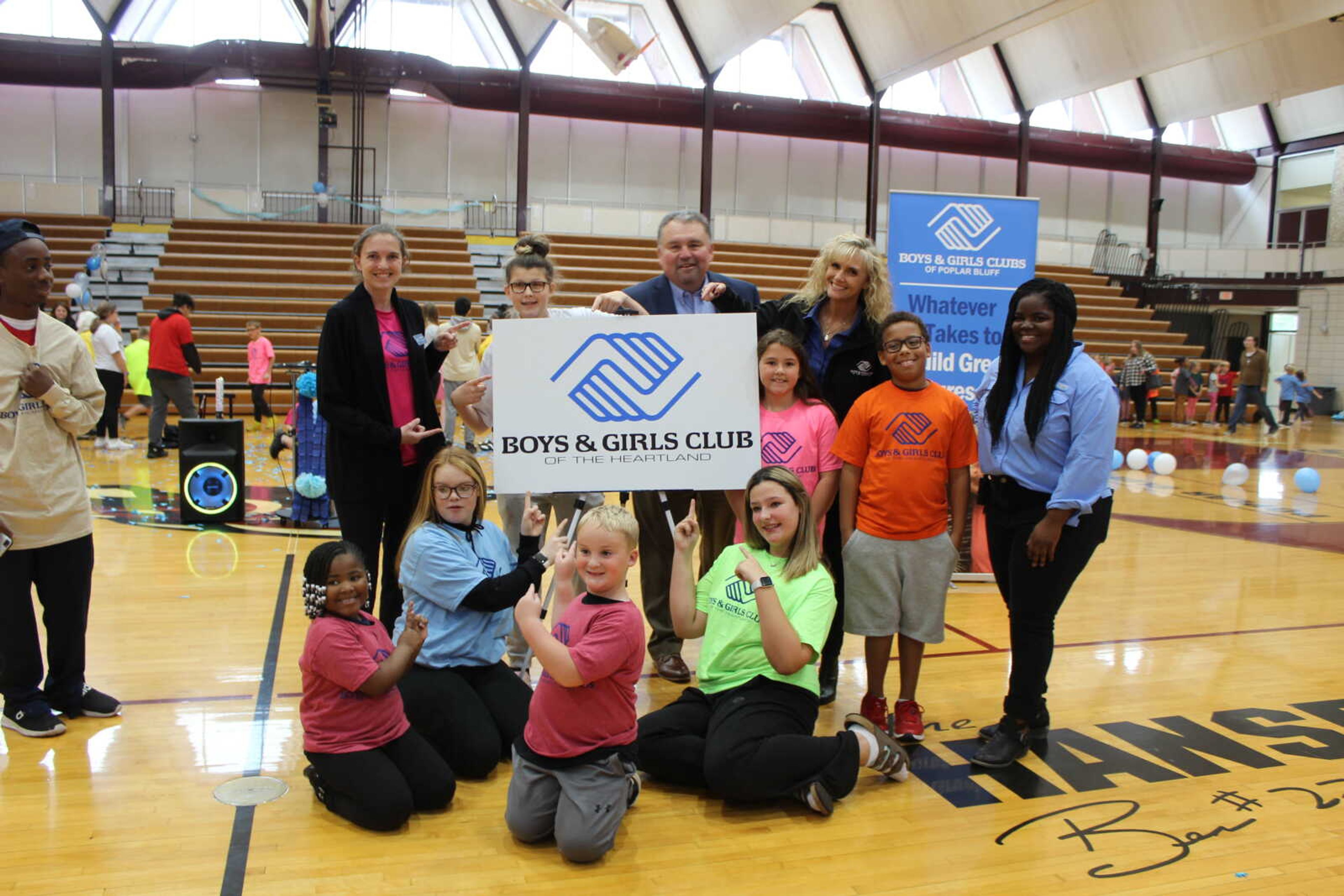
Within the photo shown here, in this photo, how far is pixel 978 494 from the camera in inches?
125

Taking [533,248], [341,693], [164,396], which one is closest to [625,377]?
[533,248]

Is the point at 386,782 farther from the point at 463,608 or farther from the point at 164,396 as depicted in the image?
the point at 164,396

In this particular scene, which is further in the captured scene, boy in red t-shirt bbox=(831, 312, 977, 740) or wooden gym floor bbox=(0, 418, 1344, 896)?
boy in red t-shirt bbox=(831, 312, 977, 740)

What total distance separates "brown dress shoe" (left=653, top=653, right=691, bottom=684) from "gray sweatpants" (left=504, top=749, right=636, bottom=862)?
1151 millimetres

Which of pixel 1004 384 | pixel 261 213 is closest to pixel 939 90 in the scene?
pixel 261 213

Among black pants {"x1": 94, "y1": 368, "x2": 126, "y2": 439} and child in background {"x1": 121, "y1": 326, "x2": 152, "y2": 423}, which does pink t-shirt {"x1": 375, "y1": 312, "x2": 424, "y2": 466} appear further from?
child in background {"x1": 121, "y1": 326, "x2": 152, "y2": 423}

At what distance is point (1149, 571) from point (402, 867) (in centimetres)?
485

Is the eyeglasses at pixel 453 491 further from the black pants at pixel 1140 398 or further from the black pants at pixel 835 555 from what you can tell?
the black pants at pixel 1140 398

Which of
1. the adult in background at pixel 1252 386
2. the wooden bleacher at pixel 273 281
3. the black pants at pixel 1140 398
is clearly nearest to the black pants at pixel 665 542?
the wooden bleacher at pixel 273 281

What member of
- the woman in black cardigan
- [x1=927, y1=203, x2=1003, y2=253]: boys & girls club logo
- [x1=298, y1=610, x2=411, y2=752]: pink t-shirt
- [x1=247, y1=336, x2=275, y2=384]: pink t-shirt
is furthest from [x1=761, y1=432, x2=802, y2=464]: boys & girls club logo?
[x1=247, y1=336, x2=275, y2=384]: pink t-shirt

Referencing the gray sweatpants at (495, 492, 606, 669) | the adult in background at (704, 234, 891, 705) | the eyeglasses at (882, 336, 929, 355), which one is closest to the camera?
the eyeglasses at (882, 336, 929, 355)

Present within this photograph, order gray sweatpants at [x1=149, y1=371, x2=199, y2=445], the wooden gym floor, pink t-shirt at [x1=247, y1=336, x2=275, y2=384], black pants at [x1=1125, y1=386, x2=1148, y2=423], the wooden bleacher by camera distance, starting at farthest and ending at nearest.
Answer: black pants at [x1=1125, y1=386, x2=1148, y2=423] < the wooden bleacher < pink t-shirt at [x1=247, y1=336, x2=275, y2=384] < gray sweatpants at [x1=149, y1=371, x2=199, y2=445] < the wooden gym floor

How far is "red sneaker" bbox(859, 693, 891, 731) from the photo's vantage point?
127 inches

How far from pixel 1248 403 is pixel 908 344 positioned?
16.0 m
